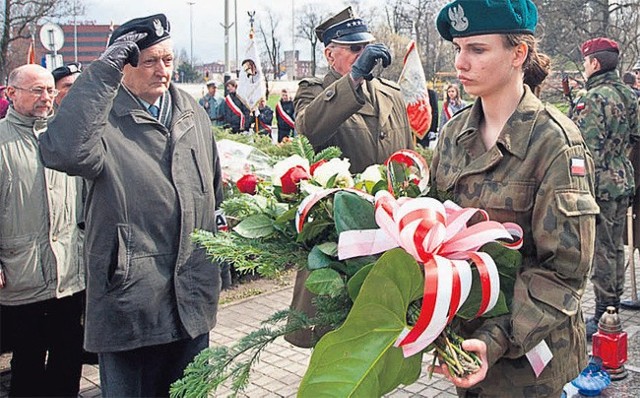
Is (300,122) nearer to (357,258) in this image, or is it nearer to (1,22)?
(357,258)

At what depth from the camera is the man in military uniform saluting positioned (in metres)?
3.46

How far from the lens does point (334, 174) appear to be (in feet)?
7.14

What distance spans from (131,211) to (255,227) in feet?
3.44

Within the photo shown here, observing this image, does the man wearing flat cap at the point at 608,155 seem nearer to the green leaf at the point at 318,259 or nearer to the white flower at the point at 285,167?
the white flower at the point at 285,167

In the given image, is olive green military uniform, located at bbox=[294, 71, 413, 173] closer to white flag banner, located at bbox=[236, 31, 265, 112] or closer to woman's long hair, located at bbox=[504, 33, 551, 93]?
woman's long hair, located at bbox=[504, 33, 551, 93]

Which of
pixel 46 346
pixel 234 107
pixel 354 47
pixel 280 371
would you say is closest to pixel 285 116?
pixel 234 107

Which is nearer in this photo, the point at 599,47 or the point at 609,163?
the point at 609,163

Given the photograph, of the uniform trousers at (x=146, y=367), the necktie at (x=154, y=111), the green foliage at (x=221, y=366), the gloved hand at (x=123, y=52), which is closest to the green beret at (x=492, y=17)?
the green foliage at (x=221, y=366)

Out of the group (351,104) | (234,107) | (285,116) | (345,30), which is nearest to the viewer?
(351,104)

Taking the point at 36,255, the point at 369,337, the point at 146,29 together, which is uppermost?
the point at 146,29

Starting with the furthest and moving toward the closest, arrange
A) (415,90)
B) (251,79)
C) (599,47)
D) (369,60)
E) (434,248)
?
(251,79), (415,90), (599,47), (369,60), (434,248)

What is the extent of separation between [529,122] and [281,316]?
97cm

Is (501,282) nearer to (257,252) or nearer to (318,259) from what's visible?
(318,259)

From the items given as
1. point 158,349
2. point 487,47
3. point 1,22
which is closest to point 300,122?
point 158,349
